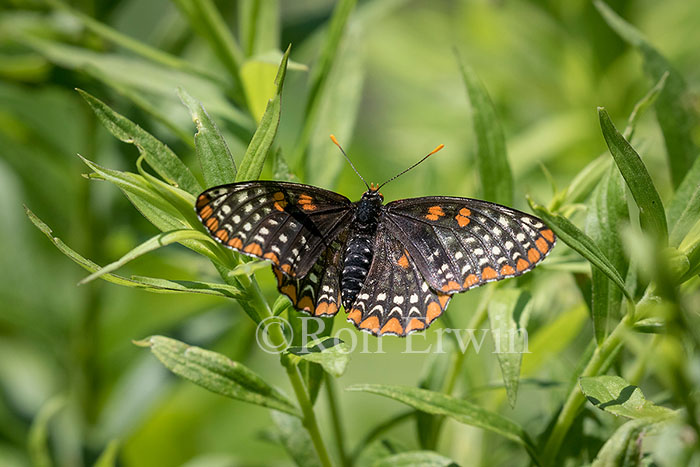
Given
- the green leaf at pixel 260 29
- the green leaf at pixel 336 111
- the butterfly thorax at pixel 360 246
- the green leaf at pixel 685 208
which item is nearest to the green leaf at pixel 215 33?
the green leaf at pixel 260 29

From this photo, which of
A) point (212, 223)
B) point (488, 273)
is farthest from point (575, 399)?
point (212, 223)

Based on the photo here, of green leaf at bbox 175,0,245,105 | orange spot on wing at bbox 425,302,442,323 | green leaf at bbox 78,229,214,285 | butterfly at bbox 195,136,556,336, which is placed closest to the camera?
green leaf at bbox 78,229,214,285

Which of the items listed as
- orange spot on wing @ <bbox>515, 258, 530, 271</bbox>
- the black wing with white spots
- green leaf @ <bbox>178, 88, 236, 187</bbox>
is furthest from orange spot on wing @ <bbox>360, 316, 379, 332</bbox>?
green leaf @ <bbox>178, 88, 236, 187</bbox>

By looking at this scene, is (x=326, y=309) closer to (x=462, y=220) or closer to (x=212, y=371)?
(x=212, y=371)

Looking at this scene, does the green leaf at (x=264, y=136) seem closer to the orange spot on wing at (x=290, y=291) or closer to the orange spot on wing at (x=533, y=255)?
the orange spot on wing at (x=290, y=291)

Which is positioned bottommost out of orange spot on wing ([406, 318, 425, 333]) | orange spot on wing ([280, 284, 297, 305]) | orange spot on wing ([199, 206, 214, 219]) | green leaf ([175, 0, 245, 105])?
orange spot on wing ([406, 318, 425, 333])

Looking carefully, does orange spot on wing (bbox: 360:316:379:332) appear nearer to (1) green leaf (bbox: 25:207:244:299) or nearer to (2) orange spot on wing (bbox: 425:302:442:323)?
(2) orange spot on wing (bbox: 425:302:442:323)
